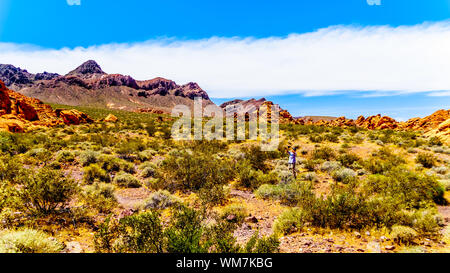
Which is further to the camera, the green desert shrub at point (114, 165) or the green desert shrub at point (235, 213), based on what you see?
the green desert shrub at point (114, 165)

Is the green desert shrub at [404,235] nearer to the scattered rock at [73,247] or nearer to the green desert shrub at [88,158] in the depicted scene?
the scattered rock at [73,247]

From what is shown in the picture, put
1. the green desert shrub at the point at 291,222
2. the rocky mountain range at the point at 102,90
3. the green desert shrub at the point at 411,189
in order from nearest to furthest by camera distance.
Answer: the green desert shrub at the point at 291,222 < the green desert shrub at the point at 411,189 < the rocky mountain range at the point at 102,90

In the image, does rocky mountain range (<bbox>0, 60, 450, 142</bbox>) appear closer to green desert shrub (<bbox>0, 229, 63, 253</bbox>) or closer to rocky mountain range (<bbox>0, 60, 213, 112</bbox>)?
rocky mountain range (<bbox>0, 60, 213, 112</bbox>)

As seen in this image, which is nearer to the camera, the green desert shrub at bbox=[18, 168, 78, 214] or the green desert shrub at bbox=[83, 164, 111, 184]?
the green desert shrub at bbox=[18, 168, 78, 214]

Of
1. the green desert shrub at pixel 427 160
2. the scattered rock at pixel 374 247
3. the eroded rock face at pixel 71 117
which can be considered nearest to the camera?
the scattered rock at pixel 374 247

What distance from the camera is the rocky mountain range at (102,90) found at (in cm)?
11478

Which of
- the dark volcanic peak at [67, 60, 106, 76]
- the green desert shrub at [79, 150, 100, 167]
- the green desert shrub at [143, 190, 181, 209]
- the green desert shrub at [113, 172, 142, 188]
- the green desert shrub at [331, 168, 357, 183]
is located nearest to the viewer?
the green desert shrub at [143, 190, 181, 209]

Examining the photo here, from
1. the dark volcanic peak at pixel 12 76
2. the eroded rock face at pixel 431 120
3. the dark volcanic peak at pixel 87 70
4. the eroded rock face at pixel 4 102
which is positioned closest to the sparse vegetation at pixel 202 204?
the eroded rock face at pixel 4 102

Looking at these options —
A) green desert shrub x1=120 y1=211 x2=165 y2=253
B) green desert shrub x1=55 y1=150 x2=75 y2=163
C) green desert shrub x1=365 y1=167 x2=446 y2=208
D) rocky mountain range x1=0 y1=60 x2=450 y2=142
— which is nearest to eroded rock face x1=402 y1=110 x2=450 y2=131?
rocky mountain range x1=0 y1=60 x2=450 y2=142

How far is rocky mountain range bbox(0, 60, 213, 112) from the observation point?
377ft

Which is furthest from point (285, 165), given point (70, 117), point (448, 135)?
point (70, 117)

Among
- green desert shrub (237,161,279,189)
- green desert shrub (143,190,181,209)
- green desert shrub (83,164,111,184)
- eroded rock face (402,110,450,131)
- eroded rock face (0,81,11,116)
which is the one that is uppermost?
eroded rock face (0,81,11,116)
